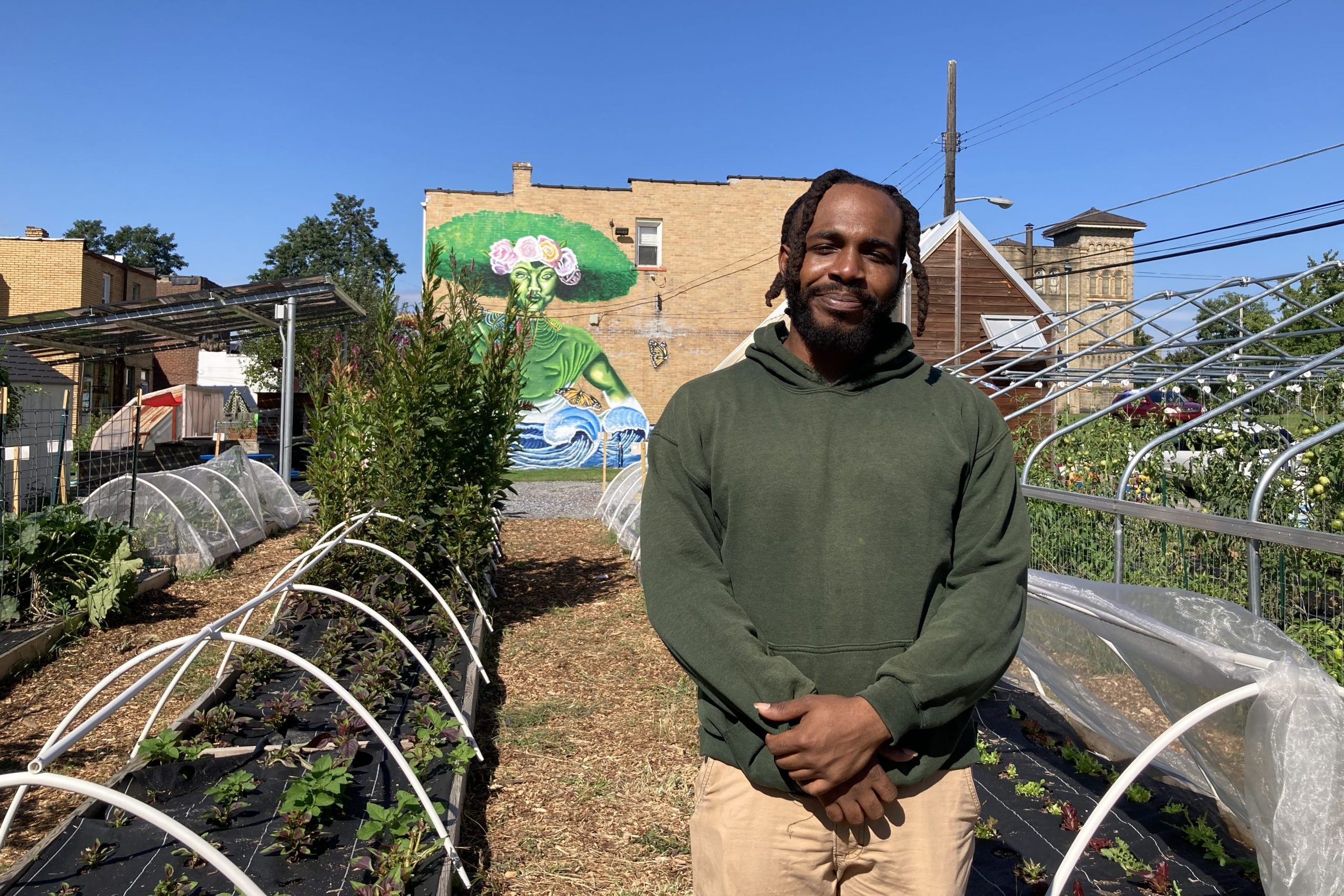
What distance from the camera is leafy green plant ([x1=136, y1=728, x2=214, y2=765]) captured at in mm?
4613

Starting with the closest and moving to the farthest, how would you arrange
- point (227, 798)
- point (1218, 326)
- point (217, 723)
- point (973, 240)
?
point (227, 798) → point (217, 723) → point (1218, 326) → point (973, 240)

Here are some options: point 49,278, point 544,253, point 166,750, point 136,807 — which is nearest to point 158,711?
point 166,750

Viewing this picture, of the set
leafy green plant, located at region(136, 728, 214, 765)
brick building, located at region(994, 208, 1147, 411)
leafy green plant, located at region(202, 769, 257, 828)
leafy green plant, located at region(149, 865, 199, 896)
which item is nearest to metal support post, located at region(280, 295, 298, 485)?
leafy green plant, located at region(136, 728, 214, 765)

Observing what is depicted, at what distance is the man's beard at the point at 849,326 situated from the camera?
6.86 ft

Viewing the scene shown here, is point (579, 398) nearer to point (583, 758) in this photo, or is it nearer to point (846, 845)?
point (583, 758)

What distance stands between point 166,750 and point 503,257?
2584 centimetres

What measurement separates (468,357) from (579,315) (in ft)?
70.5

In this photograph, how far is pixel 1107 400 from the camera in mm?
28766

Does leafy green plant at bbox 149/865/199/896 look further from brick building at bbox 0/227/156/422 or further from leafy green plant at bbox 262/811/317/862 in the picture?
brick building at bbox 0/227/156/422

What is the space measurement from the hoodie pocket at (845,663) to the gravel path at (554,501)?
13463 mm

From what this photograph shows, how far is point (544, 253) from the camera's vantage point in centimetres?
2950

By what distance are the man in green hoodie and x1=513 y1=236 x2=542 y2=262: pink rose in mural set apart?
28.1 m

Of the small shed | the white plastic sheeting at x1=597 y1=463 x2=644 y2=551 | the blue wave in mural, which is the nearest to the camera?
the small shed

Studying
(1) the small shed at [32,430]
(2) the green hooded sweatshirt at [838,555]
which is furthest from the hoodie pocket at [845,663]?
(1) the small shed at [32,430]
